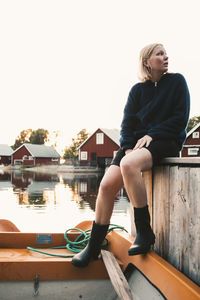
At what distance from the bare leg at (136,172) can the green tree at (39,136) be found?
71861 mm

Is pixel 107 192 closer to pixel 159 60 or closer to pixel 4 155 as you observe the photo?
pixel 159 60

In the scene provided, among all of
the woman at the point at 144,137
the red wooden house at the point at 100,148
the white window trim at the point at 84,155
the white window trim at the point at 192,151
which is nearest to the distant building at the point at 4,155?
the white window trim at the point at 84,155

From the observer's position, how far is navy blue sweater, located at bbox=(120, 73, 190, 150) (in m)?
1.92

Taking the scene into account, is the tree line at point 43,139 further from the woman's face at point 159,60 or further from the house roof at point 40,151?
the woman's face at point 159,60

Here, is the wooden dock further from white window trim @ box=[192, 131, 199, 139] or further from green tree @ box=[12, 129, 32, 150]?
green tree @ box=[12, 129, 32, 150]

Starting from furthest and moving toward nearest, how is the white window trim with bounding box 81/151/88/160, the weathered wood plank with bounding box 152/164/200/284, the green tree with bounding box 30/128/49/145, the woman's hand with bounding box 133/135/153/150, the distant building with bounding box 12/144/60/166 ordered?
the green tree with bounding box 30/128/49/145
the distant building with bounding box 12/144/60/166
the white window trim with bounding box 81/151/88/160
the woman's hand with bounding box 133/135/153/150
the weathered wood plank with bounding box 152/164/200/284

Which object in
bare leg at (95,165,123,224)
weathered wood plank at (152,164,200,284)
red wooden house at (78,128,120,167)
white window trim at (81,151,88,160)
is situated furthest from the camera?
white window trim at (81,151,88,160)

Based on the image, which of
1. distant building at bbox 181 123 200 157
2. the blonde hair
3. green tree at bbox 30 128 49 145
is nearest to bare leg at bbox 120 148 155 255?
the blonde hair

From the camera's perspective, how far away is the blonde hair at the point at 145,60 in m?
2.08

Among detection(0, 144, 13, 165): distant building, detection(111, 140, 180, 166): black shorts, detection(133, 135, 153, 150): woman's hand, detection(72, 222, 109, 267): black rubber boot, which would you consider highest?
detection(133, 135, 153, 150): woman's hand

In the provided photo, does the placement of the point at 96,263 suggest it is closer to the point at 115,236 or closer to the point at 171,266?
the point at 115,236

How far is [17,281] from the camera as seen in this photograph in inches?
79.0

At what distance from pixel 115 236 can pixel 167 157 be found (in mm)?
864

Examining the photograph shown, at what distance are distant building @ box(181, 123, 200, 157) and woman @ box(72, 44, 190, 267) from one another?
90.1ft
